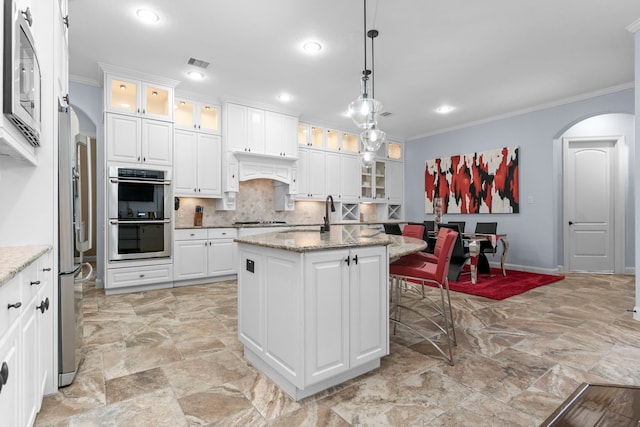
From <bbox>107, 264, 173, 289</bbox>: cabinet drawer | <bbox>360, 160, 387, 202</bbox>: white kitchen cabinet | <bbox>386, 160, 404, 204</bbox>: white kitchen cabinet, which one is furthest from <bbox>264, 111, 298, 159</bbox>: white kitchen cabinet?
<bbox>386, 160, 404, 204</bbox>: white kitchen cabinet

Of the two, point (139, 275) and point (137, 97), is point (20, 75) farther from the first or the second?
point (139, 275)

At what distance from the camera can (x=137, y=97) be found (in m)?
4.39

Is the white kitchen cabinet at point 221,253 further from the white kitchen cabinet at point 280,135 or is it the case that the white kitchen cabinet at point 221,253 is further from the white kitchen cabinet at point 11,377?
the white kitchen cabinet at point 11,377

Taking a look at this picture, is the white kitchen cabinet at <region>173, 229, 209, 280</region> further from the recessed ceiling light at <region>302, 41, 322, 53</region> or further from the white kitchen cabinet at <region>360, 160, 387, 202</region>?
the white kitchen cabinet at <region>360, 160, 387, 202</region>

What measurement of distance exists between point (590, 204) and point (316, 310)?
20.4 feet

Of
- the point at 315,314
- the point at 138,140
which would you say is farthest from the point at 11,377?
the point at 138,140

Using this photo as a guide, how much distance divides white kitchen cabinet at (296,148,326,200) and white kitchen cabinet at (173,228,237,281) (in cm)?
174

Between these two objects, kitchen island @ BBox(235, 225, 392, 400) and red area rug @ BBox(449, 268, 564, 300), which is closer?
Result: kitchen island @ BBox(235, 225, 392, 400)

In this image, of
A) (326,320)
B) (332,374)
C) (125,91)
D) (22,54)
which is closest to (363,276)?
(326,320)

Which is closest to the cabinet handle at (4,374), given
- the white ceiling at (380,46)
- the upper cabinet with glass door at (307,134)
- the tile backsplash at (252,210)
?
the white ceiling at (380,46)

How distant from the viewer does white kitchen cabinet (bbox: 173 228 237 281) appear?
4684mm

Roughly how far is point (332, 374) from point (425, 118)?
5.59 metres

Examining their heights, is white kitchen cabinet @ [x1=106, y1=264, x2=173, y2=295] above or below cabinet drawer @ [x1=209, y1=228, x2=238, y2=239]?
below

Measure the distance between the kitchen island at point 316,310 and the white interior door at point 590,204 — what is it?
5466 mm
